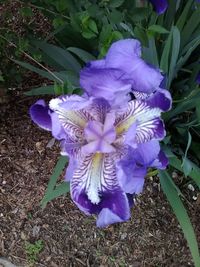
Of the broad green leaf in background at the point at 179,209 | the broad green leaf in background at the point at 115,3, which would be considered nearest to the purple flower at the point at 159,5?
the broad green leaf in background at the point at 115,3

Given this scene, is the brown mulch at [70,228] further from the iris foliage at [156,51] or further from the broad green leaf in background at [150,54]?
the broad green leaf in background at [150,54]

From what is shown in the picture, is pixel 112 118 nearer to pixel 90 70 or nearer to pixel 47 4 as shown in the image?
pixel 90 70

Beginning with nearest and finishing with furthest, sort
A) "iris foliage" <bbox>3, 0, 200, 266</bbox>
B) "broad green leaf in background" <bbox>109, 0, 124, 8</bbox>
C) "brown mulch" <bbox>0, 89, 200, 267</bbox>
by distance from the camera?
"broad green leaf in background" <bbox>109, 0, 124, 8</bbox>, "iris foliage" <bbox>3, 0, 200, 266</bbox>, "brown mulch" <bbox>0, 89, 200, 267</bbox>

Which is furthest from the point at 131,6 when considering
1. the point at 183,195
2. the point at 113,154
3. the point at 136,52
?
the point at 183,195

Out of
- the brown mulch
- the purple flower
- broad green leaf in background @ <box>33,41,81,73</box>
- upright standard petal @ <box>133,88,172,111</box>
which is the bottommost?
the brown mulch

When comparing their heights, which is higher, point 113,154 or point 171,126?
point 113,154

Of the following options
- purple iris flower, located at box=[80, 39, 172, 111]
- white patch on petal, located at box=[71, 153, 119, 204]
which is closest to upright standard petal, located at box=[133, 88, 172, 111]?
purple iris flower, located at box=[80, 39, 172, 111]

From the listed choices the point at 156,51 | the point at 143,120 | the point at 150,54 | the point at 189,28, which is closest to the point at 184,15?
the point at 189,28

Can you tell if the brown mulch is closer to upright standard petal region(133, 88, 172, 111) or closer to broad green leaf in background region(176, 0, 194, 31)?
broad green leaf in background region(176, 0, 194, 31)
